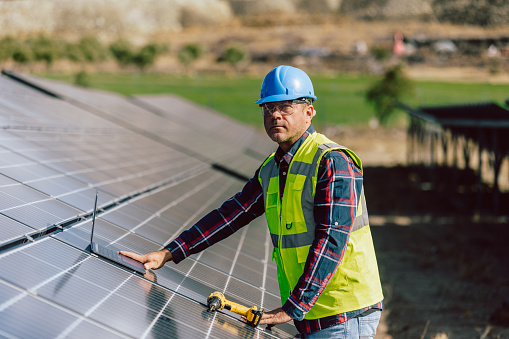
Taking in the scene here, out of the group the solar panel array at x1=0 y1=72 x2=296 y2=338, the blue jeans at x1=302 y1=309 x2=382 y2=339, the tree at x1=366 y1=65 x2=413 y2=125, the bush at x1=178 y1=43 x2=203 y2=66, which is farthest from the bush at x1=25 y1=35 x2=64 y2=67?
the blue jeans at x1=302 y1=309 x2=382 y2=339

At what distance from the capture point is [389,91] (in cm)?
4312

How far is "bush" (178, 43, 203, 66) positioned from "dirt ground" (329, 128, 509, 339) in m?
66.4

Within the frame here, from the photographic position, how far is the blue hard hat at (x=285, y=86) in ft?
11.7

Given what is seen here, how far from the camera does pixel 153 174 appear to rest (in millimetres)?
8672

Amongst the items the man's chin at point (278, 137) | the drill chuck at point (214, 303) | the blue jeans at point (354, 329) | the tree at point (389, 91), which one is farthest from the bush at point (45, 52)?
the blue jeans at point (354, 329)

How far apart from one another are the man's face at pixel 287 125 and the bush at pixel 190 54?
86.4 meters

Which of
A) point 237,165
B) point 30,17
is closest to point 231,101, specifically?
point 237,165

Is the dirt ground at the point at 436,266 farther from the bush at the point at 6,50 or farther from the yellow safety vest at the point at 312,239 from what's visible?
the bush at the point at 6,50

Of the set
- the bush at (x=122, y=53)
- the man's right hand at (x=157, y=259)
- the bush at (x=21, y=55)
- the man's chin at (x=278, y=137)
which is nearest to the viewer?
the man's chin at (x=278, y=137)

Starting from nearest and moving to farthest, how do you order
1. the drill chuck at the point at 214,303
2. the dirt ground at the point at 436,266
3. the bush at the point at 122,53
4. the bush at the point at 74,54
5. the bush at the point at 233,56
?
the drill chuck at the point at 214,303 < the dirt ground at the point at 436,266 < the bush at the point at 74,54 < the bush at the point at 233,56 < the bush at the point at 122,53

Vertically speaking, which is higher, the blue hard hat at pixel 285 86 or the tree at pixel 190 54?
the blue hard hat at pixel 285 86

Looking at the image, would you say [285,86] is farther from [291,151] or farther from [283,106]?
[291,151]

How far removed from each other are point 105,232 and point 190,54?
287 ft

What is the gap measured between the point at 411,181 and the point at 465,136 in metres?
6.08
